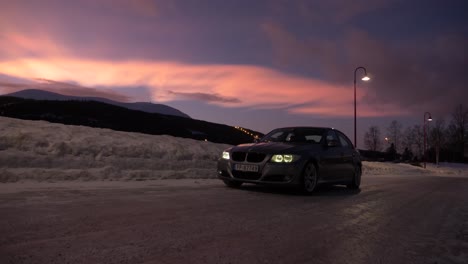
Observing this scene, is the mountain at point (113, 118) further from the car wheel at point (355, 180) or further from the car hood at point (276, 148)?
the car hood at point (276, 148)

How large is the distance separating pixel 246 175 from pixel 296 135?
197 cm

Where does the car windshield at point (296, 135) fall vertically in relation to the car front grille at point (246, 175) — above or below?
above

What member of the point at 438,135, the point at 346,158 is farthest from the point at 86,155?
the point at 438,135

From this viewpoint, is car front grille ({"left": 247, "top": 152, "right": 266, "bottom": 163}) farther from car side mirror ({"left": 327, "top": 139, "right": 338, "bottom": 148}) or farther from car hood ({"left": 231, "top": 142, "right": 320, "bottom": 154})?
car side mirror ({"left": 327, "top": 139, "right": 338, "bottom": 148})

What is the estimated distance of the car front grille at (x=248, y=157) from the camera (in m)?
8.49

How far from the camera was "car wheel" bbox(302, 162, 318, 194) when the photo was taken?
851 cm

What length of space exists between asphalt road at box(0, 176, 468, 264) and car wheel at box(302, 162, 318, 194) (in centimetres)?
136

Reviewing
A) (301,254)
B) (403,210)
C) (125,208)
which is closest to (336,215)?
(403,210)

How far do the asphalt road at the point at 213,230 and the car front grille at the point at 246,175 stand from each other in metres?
1.28

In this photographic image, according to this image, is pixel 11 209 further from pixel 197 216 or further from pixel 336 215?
pixel 336 215

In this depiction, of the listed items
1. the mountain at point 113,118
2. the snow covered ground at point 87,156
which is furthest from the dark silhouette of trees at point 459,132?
the snow covered ground at point 87,156

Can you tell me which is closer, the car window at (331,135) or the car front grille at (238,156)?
the car front grille at (238,156)

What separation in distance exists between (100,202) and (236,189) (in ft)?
11.7

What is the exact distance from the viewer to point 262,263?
3.22 metres
